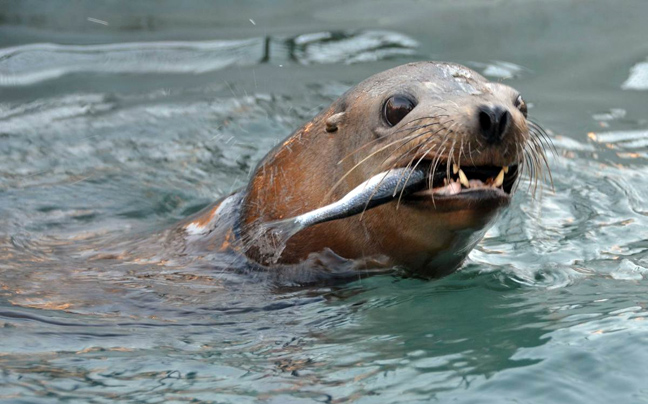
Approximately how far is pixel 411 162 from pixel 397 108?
16.9 inches

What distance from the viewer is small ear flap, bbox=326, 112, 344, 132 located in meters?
4.76

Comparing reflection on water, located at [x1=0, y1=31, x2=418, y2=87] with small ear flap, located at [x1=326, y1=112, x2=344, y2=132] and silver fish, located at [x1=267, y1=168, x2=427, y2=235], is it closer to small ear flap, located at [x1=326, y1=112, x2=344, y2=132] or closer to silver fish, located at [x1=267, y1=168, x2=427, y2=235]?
small ear flap, located at [x1=326, y1=112, x2=344, y2=132]

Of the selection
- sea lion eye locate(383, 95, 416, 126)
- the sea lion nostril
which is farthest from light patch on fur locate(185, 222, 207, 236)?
the sea lion nostril

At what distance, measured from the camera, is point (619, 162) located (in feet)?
24.1

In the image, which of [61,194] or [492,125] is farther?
[61,194]

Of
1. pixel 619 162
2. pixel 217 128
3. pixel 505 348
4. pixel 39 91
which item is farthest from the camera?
pixel 39 91

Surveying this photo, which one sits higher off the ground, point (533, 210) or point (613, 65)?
point (613, 65)

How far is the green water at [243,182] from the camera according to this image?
3.54 metres

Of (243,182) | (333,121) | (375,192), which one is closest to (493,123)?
(375,192)

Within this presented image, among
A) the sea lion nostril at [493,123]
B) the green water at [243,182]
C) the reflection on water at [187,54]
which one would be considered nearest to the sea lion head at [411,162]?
the sea lion nostril at [493,123]

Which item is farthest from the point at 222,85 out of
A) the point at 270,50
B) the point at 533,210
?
the point at 533,210

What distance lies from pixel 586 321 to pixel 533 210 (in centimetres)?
260

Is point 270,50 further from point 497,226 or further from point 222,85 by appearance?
point 497,226

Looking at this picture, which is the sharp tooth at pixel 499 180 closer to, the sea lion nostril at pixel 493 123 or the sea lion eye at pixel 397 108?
the sea lion nostril at pixel 493 123
